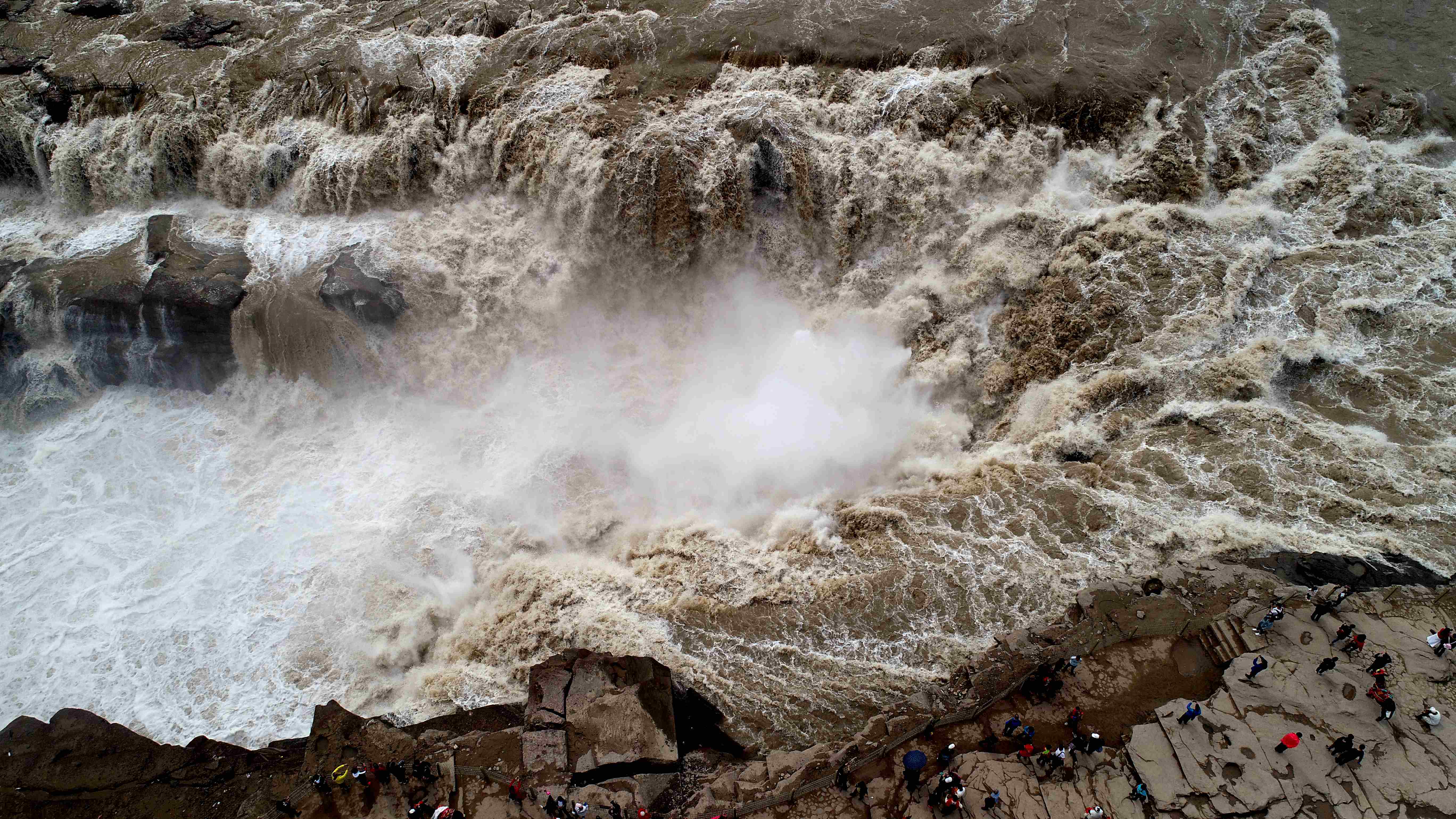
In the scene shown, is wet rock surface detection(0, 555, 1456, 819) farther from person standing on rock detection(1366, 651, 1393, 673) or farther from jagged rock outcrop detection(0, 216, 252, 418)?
jagged rock outcrop detection(0, 216, 252, 418)

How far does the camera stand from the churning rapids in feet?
39.3

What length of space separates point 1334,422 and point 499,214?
57.2 ft

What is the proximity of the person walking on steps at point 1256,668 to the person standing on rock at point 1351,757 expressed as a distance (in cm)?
→ 110

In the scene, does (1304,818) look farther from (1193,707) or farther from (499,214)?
(499,214)

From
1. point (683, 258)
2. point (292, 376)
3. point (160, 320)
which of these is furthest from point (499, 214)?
point (160, 320)

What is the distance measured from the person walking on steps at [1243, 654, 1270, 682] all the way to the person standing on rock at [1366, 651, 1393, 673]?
1.10m

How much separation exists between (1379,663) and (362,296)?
749 inches

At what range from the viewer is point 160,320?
17109 millimetres

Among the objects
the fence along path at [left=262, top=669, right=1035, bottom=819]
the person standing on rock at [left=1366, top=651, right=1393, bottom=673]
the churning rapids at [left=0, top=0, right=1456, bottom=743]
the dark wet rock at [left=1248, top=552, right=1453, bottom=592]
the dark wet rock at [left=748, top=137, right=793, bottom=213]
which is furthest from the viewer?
the dark wet rock at [left=748, top=137, right=793, bottom=213]

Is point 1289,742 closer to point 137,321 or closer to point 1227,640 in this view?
point 1227,640

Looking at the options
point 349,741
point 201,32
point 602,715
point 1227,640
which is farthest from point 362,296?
point 1227,640

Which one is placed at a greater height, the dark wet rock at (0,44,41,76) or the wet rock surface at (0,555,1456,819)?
the dark wet rock at (0,44,41,76)

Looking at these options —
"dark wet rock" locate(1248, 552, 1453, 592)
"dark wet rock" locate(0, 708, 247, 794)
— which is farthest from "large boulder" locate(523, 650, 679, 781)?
"dark wet rock" locate(1248, 552, 1453, 592)

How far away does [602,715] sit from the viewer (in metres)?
10.2
